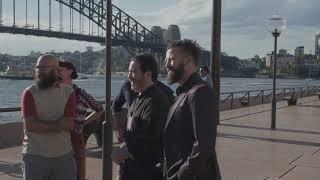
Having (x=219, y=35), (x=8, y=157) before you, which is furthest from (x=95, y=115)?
(x=219, y=35)

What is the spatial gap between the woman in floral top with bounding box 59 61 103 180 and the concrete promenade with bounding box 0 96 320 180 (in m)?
1.92

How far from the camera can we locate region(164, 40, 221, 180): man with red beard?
407 cm

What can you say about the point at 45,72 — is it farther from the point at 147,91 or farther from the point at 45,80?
the point at 147,91

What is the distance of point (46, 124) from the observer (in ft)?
16.5

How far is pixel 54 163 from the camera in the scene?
510 centimetres

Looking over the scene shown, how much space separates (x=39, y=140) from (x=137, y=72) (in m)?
0.93

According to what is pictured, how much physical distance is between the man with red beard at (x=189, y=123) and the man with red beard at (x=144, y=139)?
0.41m

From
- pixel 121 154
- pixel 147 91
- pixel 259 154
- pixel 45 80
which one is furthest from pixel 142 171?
pixel 259 154

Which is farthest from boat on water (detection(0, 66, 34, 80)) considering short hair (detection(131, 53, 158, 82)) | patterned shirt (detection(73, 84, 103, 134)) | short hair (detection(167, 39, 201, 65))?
short hair (detection(167, 39, 201, 65))

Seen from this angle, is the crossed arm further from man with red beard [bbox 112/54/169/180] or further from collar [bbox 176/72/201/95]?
collar [bbox 176/72/201/95]

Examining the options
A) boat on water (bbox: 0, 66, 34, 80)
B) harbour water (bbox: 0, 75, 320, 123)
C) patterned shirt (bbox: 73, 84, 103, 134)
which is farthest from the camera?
boat on water (bbox: 0, 66, 34, 80)

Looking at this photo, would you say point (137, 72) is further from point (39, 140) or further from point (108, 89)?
point (108, 89)

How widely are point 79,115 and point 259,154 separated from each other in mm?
5530

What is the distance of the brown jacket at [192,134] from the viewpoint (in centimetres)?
406
